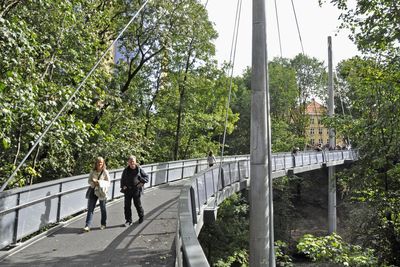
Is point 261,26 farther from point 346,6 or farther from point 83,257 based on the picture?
point 346,6

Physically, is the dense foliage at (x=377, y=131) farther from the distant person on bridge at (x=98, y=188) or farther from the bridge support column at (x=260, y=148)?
the distant person on bridge at (x=98, y=188)

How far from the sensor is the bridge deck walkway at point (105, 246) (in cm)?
555

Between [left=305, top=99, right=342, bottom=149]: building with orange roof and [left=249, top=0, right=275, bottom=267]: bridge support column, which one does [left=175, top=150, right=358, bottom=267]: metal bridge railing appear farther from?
[left=305, top=99, right=342, bottom=149]: building with orange roof

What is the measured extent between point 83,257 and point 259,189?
3.21 meters

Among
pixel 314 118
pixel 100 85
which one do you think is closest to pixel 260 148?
pixel 100 85

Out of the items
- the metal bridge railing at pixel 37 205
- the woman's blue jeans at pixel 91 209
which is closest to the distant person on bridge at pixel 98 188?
the woman's blue jeans at pixel 91 209

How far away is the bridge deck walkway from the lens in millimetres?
5546

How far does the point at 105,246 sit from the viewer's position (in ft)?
20.7

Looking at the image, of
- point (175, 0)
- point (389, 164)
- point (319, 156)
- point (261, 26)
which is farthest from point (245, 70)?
point (261, 26)

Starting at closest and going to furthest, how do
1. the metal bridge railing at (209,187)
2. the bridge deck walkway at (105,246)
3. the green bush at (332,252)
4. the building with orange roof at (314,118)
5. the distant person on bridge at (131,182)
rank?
the metal bridge railing at (209,187) → the bridge deck walkway at (105,246) → the distant person on bridge at (131,182) → the green bush at (332,252) → the building with orange roof at (314,118)

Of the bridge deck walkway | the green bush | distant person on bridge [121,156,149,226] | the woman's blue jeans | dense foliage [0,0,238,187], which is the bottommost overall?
the green bush

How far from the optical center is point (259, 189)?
714cm

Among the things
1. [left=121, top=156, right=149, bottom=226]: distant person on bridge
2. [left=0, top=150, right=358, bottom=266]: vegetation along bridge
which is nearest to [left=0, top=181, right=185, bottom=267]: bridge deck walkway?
[left=0, top=150, right=358, bottom=266]: vegetation along bridge

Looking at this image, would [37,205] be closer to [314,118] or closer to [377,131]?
[377,131]
